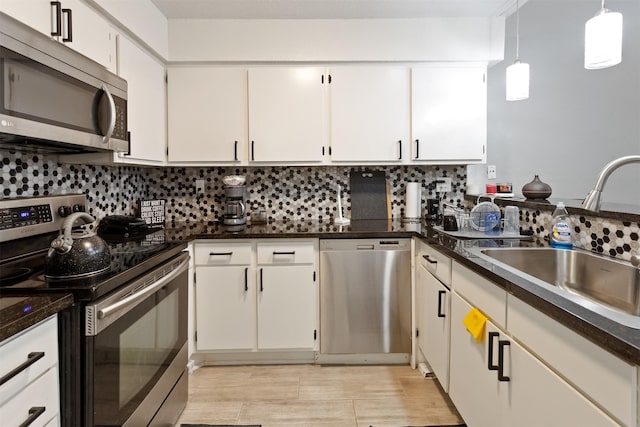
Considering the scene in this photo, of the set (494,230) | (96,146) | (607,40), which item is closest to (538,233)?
(494,230)

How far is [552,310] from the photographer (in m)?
1.00

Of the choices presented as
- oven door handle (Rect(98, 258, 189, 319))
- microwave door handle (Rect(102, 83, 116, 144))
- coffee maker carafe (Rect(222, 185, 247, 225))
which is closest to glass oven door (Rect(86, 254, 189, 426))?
Answer: oven door handle (Rect(98, 258, 189, 319))

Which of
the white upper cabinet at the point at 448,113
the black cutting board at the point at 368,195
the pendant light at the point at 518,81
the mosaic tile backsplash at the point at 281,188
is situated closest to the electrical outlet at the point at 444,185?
the mosaic tile backsplash at the point at 281,188

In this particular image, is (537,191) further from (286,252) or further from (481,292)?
(286,252)

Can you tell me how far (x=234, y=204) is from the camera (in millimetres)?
2740

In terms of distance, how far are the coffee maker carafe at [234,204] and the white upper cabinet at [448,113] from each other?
125 centimetres

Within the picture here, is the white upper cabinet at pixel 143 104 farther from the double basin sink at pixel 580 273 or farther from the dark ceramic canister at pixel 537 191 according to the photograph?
the dark ceramic canister at pixel 537 191

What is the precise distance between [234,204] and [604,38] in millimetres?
2199

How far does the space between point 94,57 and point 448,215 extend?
6.75 ft

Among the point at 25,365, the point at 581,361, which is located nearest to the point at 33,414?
the point at 25,365

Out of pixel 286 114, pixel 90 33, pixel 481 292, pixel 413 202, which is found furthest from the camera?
pixel 413 202

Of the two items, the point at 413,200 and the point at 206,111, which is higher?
A: the point at 206,111

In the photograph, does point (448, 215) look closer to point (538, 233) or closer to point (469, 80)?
point (538, 233)

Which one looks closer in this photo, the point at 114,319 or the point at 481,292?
the point at 114,319
